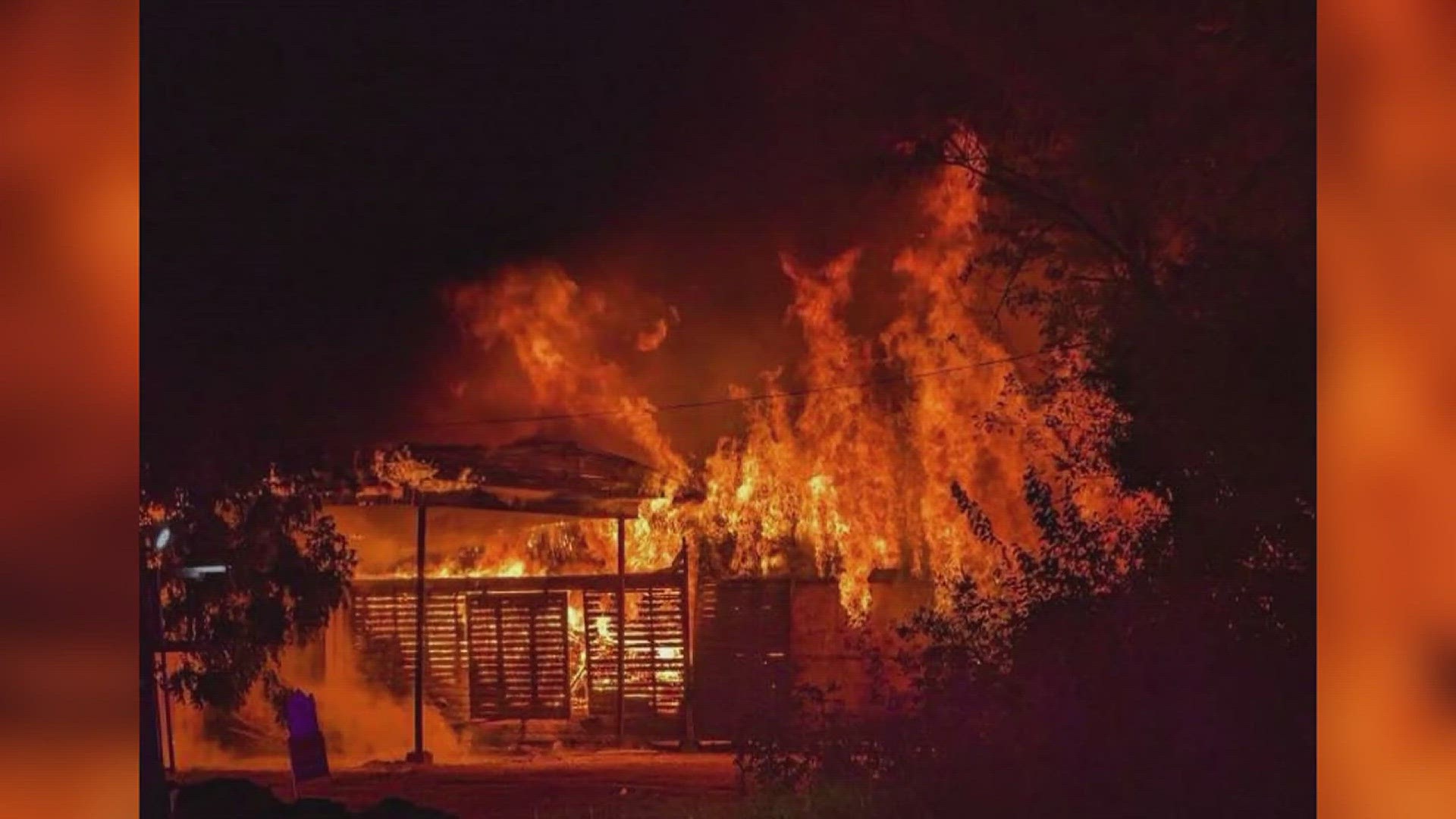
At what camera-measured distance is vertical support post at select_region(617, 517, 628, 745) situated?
5145 millimetres

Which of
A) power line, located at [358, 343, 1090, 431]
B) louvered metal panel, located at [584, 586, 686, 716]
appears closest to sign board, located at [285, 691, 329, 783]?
louvered metal panel, located at [584, 586, 686, 716]

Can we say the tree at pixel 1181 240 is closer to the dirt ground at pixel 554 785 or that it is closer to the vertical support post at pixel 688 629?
the vertical support post at pixel 688 629

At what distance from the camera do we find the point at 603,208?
5199 mm

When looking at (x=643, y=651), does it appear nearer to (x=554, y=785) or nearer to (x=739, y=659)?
(x=739, y=659)

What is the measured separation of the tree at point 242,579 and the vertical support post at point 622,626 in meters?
0.94

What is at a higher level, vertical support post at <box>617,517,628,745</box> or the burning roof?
the burning roof

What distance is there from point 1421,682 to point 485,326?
10.8ft

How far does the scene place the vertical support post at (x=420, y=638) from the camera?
203 inches

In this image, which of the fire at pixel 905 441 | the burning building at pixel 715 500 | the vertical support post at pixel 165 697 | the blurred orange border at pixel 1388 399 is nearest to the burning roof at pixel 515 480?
the burning building at pixel 715 500

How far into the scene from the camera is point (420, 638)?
5.16 meters

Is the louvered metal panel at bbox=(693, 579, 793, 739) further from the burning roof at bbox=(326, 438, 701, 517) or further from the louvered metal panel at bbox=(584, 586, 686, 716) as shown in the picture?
the burning roof at bbox=(326, 438, 701, 517)

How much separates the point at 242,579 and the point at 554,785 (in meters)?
1.31

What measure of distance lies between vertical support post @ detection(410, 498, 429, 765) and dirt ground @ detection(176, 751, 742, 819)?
0.09m

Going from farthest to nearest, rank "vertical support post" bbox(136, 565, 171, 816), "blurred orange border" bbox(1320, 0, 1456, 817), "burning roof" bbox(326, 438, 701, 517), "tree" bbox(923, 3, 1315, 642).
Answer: "vertical support post" bbox(136, 565, 171, 816), "burning roof" bbox(326, 438, 701, 517), "tree" bbox(923, 3, 1315, 642), "blurred orange border" bbox(1320, 0, 1456, 817)
